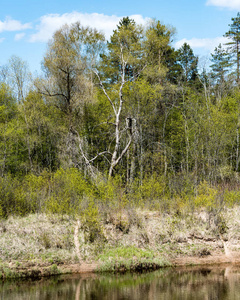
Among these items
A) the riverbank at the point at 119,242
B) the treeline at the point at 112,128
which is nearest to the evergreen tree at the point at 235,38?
the treeline at the point at 112,128

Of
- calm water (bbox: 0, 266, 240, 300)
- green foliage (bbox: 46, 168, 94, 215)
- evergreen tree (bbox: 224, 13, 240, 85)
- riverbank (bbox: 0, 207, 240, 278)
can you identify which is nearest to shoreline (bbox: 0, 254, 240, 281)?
riverbank (bbox: 0, 207, 240, 278)

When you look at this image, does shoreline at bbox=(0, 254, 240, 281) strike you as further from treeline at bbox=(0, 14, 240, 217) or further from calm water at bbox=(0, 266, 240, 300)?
treeline at bbox=(0, 14, 240, 217)

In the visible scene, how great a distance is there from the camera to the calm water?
32.2 ft

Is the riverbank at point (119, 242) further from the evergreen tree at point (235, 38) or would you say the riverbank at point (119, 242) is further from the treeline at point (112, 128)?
the evergreen tree at point (235, 38)

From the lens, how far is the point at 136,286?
10891mm

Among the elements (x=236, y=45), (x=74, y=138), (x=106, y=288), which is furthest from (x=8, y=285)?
A: (x=236, y=45)

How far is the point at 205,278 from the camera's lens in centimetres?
1176

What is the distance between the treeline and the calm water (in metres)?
4.01

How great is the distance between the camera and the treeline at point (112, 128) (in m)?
16.7

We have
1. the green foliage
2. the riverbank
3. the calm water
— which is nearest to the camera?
the calm water

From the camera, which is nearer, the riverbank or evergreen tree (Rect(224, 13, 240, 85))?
the riverbank

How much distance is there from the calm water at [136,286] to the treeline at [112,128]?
4015mm

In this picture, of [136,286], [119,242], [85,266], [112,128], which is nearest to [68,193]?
[119,242]

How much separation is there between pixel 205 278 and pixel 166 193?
6217mm
